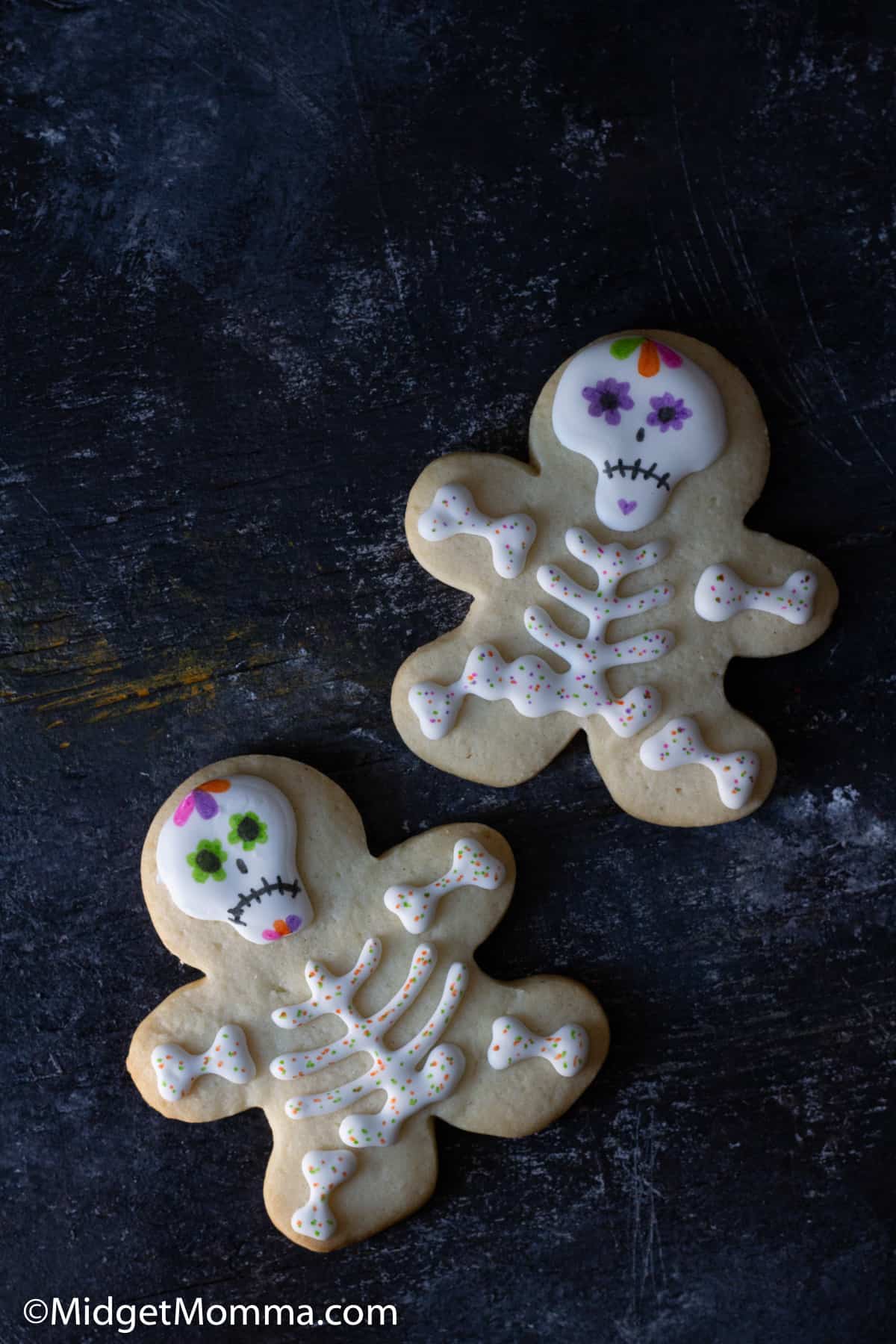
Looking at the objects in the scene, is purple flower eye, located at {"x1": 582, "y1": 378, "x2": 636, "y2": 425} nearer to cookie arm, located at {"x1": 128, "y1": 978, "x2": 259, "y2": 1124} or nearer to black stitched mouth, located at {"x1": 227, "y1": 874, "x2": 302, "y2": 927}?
black stitched mouth, located at {"x1": 227, "y1": 874, "x2": 302, "y2": 927}

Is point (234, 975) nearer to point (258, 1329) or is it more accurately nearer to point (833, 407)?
point (258, 1329)

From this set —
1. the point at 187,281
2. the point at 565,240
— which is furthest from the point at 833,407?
the point at 187,281

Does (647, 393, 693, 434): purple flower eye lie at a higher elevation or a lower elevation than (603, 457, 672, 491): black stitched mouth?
higher

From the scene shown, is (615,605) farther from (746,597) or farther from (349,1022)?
(349,1022)

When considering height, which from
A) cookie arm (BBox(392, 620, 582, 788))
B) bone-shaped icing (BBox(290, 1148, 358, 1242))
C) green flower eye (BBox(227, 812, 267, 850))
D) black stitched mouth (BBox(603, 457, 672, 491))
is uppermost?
black stitched mouth (BBox(603, 457, 672, 491))

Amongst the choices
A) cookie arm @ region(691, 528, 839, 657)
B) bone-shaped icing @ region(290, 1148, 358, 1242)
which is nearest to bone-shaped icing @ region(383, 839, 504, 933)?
bone-shaped icing @ region(290, 1148, 358, 1242)

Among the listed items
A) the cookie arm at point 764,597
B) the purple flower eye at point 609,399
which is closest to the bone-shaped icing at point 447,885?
the cookie arm at point 764,597
